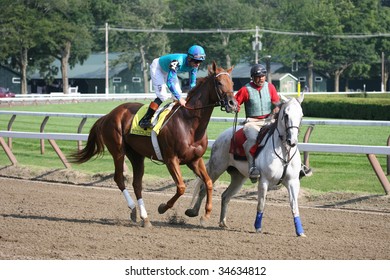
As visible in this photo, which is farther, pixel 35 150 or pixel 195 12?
pixel 195 12

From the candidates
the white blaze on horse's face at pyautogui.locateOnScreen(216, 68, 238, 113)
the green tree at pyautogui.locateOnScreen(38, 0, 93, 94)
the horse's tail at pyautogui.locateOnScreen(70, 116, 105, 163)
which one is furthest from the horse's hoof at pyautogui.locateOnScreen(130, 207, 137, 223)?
the green tree at pyautogui.locateOnScreen(38, 0, 93, 94)

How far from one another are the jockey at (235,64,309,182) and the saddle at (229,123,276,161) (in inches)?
2.5

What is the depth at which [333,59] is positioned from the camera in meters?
79.5

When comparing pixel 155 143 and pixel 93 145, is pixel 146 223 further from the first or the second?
pixel 93 145

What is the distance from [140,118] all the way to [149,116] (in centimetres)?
27

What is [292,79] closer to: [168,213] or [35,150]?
[35,150]

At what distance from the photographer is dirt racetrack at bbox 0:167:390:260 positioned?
7.69m

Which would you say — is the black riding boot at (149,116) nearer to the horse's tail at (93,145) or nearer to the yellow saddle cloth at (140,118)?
the yellow saddle cloth at (140,118)

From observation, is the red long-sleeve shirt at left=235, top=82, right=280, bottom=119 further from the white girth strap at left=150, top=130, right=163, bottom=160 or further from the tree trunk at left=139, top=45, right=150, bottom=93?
the tree trunk at left=139, top=45, right=150, bottom=93

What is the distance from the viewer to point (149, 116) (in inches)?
388

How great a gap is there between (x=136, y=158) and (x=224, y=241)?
2546 mm

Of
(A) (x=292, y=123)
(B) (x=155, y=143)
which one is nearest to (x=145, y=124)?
(B) (x=155, y=143)

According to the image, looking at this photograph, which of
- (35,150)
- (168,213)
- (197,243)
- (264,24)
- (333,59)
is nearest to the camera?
(197,243)
